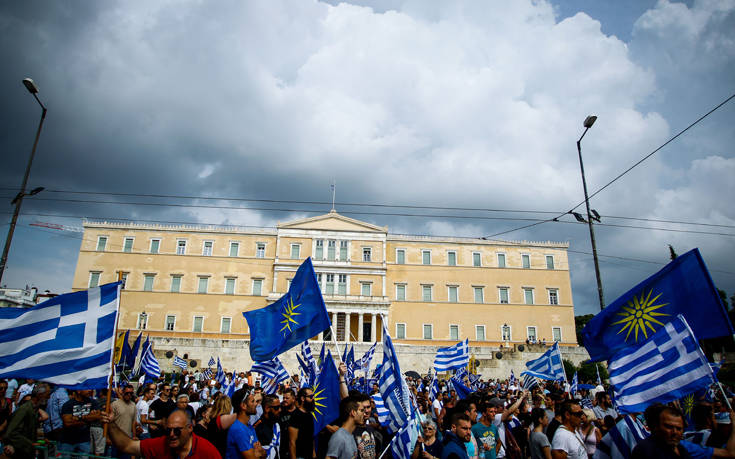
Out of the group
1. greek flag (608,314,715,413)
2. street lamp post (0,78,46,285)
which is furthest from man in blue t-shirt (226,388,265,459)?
street lamp post (0,78,46,285)

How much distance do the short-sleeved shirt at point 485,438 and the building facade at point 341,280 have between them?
3533cm

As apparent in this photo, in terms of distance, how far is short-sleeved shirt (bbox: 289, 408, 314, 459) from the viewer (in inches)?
203

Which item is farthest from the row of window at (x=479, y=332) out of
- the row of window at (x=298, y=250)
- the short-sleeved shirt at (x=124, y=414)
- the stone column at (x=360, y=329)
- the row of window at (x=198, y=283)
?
the short-sleeved shirt at (x=124, y=414)

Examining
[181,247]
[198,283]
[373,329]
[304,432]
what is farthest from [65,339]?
[181,247]

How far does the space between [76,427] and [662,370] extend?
7015 mm

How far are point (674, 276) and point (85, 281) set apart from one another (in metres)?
48.3

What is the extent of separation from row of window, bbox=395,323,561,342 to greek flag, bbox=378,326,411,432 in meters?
37.9

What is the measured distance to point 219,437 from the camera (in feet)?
14.1

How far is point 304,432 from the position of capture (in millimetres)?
5219

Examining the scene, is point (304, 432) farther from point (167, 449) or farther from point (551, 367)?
point (551, 367)

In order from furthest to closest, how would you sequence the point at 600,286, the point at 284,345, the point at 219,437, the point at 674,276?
the point at 600,286 → the point at 284,345 → the point at 674,276 → the point at 219,437

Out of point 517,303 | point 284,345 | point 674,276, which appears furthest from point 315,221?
point 674,276

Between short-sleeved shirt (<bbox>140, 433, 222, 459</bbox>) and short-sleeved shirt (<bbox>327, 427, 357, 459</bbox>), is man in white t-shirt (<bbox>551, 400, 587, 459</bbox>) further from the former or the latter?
short-sleeved shirt (<bbox>140, 433, 222, 459</bbox>)

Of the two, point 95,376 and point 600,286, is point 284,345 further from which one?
point 600,286
